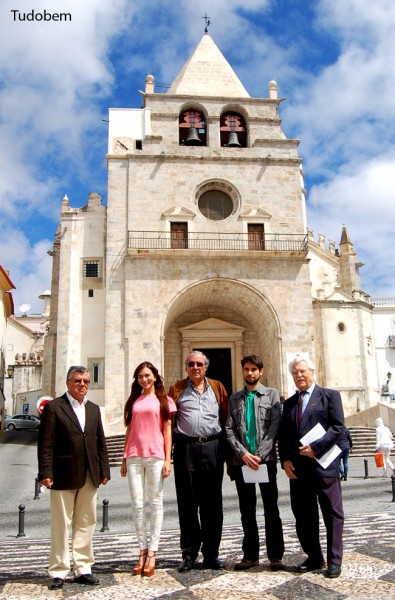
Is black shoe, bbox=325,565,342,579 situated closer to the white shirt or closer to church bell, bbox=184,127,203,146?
the white shirt

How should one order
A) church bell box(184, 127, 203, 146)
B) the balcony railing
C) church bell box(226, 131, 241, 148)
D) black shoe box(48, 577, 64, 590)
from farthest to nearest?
church bell box(226, 131, 241, 148) → church bell box(184, 127, 203, 146) → the balcony railing → black shoe box(48, 577, 64, 590)

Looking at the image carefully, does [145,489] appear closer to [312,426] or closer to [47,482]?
[47,482]

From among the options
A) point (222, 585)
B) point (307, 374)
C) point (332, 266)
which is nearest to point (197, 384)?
point (307, 374)

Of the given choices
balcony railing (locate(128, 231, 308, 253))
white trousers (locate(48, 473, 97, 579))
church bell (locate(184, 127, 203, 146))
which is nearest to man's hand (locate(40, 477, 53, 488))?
white trousers (locate(48, 473, 97, 579))

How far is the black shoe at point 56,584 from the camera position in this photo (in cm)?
422

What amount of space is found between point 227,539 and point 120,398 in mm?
15410

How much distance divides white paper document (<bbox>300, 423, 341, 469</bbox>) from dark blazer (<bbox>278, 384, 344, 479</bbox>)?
0.03m

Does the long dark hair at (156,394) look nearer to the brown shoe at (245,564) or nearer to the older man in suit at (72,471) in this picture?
the older man in suit at (72,471)

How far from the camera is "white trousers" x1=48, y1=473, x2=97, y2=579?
Result: 14.5 feet

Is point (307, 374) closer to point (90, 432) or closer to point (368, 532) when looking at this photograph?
point (90, 432)

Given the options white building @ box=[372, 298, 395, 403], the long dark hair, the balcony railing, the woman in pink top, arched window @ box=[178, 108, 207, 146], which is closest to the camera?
the woman in pink top

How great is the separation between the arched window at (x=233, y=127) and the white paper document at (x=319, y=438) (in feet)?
72.6

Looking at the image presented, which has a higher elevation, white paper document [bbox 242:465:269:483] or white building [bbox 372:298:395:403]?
white building [bbox 372:298:395:403]

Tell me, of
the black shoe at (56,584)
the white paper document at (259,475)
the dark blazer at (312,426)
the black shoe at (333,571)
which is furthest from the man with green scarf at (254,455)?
the black shoe at (56,584)
